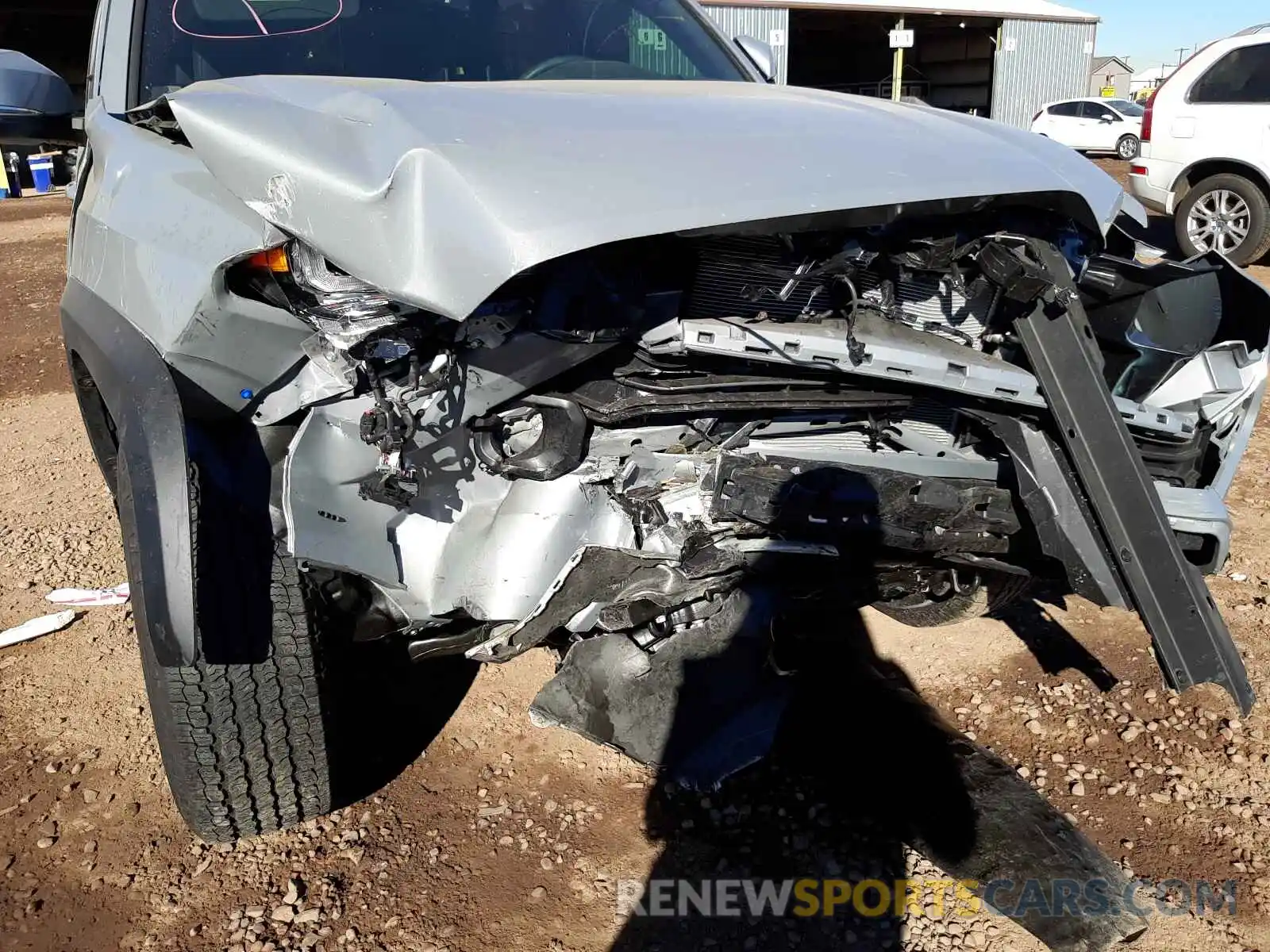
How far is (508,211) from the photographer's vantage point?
5.08 ft

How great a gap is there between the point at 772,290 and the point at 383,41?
149 centimetres

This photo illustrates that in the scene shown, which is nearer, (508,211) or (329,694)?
(508,211)

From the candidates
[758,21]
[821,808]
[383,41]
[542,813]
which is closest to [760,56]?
[383,41]

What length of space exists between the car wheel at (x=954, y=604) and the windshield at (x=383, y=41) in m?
1.82

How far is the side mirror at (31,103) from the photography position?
2.59 meters

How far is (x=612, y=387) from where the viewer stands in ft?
6.72

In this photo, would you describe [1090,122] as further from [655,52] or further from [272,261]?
[272,261]

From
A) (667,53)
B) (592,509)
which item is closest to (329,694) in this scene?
(592,509)

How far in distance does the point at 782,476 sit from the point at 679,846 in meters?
1.01

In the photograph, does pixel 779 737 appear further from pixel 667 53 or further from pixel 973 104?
pixel 973 104

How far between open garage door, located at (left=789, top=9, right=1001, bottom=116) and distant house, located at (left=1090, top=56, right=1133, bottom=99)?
9462 millimetres

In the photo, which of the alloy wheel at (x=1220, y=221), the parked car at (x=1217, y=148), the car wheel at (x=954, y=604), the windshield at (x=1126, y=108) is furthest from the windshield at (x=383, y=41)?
the windshield at (x=1126, y=108)

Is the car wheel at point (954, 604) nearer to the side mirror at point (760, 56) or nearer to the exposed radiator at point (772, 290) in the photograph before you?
the exposed radiator at point (772, 290)

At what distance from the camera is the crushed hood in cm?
157
